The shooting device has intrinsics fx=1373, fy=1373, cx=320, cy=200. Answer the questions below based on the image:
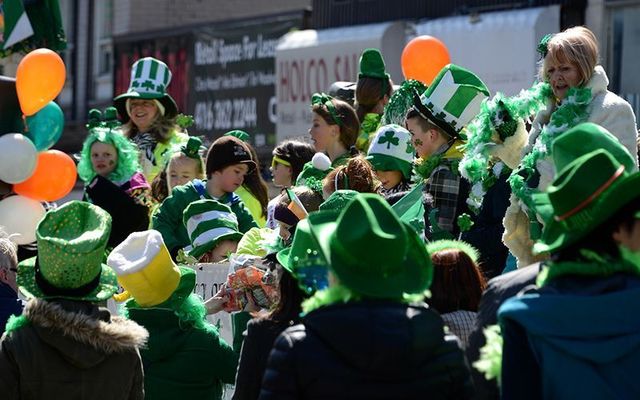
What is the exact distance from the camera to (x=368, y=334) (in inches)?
140

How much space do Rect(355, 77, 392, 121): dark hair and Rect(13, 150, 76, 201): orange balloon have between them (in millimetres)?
2377

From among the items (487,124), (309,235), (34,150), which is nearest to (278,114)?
(34,150)

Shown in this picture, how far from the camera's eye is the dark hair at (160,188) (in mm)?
9442

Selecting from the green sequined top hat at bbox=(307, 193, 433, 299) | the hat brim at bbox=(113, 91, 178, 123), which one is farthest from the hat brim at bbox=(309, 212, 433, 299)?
the hat brim at bbox=(113, 91, 178, 123)

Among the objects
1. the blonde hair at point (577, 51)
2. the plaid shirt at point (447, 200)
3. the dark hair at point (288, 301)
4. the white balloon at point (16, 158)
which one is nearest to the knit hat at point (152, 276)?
the dark hair at point (288, 301)

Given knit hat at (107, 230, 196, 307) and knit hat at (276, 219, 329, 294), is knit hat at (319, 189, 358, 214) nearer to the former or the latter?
knit hat at (276, 219, 329, 294)

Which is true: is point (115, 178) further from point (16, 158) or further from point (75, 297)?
point (75, 297)

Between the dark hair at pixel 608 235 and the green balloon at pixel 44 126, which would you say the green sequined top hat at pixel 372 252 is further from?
the green balloon at pixel 44 126

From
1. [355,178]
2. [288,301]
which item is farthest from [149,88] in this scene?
[288,301]

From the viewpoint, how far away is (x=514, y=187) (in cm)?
557

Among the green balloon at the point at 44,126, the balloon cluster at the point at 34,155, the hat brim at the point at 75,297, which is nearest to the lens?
the hat brim at the point at 75,297

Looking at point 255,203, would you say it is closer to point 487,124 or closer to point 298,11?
point 487,124

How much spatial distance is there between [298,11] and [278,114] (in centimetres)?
169

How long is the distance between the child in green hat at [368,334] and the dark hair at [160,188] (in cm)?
583
